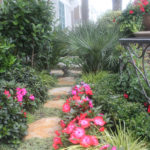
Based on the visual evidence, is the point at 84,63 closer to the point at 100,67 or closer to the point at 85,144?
the point at 100,67

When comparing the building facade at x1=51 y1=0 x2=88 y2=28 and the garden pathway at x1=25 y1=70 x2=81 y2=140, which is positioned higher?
the building facade at x1=51 y1=0 x2=88 y2=28

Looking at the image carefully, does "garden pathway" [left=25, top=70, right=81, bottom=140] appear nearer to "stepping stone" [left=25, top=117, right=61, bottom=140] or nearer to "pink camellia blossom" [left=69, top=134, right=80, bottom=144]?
"stepping stone" [left=25, top=117, right=61, bottom=140]

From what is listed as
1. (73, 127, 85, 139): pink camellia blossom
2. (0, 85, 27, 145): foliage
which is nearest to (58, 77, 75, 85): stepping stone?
(0, 85, 27, 145): foliage

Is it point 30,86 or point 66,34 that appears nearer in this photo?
point 30,86

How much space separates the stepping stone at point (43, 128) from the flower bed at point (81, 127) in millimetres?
170

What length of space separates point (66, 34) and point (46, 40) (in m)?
1.08

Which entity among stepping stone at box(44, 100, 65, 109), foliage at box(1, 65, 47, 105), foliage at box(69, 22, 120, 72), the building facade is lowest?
stepping stone at box(44, 100, 65, 109)

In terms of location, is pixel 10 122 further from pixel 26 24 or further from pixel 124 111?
pixel 26 24

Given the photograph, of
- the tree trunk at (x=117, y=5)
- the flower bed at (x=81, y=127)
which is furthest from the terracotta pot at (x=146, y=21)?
the tree trunk at (x=117, y=5)

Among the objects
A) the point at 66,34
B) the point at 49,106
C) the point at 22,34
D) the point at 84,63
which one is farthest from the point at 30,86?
the point at 66,34

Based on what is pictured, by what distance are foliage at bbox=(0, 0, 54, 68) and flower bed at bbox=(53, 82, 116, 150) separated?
1.67 m

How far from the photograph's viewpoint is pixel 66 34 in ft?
16.1

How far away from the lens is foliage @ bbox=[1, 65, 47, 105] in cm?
298

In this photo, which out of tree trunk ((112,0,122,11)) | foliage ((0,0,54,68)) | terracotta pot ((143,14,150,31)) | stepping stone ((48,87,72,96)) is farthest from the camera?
tree trunk ((112,0,122,11))
